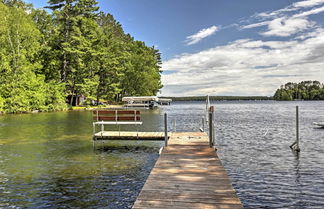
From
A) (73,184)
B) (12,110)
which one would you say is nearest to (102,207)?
(73,184)

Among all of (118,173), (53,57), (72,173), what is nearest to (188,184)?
(118,173)

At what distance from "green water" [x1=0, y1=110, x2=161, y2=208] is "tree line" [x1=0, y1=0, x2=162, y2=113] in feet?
128

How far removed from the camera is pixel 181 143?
46.2 ft

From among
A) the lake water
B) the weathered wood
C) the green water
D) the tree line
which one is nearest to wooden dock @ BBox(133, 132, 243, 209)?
the lake water

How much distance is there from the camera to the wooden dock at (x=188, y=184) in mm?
6246

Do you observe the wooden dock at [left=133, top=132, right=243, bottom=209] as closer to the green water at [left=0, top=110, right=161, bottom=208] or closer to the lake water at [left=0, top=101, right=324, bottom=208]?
the lake water at [left=0, top=101, right=324, bottom=208]

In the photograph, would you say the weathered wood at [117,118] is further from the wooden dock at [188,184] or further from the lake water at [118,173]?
the wooden dock at [188,184]

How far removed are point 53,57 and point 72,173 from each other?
193 ft

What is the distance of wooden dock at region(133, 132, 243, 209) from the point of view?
20.5 ft

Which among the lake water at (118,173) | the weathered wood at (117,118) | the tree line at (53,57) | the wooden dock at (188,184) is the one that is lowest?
the lake water at (118,173)

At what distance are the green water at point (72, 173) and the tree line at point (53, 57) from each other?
3915cm

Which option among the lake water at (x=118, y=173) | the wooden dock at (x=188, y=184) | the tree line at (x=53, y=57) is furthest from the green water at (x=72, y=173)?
the tree line at (x=53, y=57)

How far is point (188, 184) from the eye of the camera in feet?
25.1

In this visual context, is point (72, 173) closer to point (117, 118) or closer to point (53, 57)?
point (117, 118)
